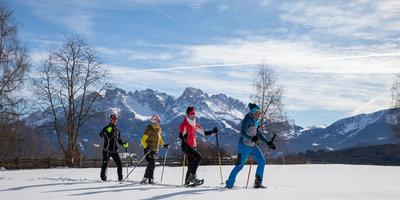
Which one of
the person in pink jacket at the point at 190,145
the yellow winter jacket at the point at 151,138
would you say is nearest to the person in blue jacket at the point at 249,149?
the person in pink jacket at the point at 190,145

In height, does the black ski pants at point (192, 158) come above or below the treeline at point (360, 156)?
above

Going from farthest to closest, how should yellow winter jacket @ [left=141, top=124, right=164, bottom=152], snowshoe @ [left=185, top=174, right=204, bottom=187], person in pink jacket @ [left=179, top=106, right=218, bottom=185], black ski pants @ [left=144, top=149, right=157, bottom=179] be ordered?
yellow winter jacket @ [left=141, top=124, right=164, bottom=152] < black ski pants @ [left=144, top=149, right=157, bottom=179] < person in pink jacket @ [left=179, top=106, right=218, bottom=185] < snowshoe @ [left=185, top=174, right=204, bottom=187]

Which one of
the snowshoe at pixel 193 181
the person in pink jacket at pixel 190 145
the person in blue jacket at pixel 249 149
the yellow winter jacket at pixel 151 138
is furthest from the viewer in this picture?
the yellow winter jacket at pixel 151 138

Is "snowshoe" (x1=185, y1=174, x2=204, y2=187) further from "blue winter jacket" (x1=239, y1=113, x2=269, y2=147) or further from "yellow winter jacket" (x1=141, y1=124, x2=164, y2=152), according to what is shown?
"yellow winter jacket" (x1=141, y1=124, x2=164, y2=152)

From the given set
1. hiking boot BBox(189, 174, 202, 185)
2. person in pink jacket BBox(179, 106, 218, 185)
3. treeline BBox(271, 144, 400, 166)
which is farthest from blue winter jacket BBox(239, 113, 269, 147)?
treeline BBox(271, 144, 400, 166)

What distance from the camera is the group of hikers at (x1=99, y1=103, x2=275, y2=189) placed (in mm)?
9484

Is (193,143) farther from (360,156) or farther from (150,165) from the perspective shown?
(360,156)

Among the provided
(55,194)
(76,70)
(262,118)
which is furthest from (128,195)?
(262,118)

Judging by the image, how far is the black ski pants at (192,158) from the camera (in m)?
10.3

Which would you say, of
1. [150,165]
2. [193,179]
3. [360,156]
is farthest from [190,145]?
[360,156]

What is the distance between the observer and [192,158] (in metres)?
10.4

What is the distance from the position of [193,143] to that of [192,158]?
412 mm

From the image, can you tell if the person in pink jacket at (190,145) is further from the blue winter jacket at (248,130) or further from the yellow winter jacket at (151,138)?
the yellow winter jacket at (151,138)

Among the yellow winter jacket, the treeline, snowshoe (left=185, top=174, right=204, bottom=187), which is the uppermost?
the yellow winter jacket
